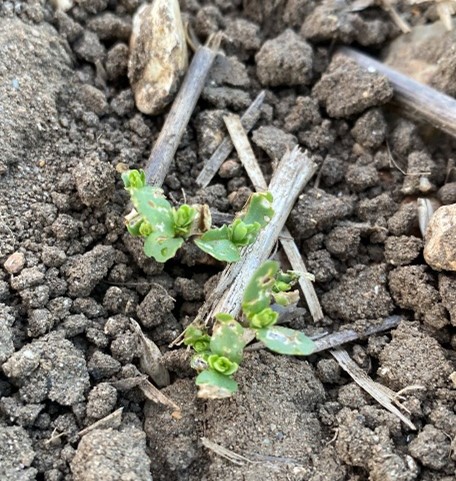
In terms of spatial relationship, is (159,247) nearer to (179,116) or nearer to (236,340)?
(236,340)

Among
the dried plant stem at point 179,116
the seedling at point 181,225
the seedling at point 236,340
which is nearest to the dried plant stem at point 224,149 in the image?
the dried plant stem at point 179,116

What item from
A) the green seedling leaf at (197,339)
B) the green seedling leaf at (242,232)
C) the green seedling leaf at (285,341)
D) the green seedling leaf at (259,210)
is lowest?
the green seedling leaf at (197,339)

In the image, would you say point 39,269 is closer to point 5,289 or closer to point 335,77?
point 5,289

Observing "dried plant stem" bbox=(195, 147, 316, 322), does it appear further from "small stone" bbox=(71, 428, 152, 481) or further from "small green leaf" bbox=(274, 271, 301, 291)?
"small stone" bbox=(71, 428, 152, 481)

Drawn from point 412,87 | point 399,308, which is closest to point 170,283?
point 399,308

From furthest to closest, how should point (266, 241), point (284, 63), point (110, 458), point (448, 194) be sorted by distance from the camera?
point (284, 63) → point (448, 194) → point (266, 241) → point (110, 458)

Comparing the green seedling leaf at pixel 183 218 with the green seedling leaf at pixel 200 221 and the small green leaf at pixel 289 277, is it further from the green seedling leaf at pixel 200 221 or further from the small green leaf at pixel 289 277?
the small green leaf at pixel 289 277

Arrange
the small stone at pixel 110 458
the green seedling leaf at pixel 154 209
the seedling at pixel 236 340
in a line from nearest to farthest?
1. the small stone at pixel 110 458
2. the seedling at pixel 236 340
3. the green seedling leaf at pixel 154 209

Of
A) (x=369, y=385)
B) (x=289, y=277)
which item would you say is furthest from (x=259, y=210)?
(x=369, y=385)
